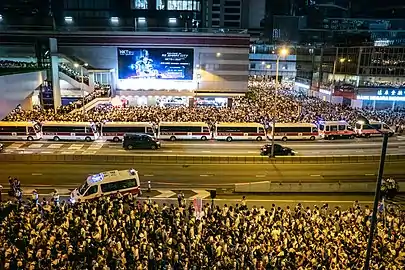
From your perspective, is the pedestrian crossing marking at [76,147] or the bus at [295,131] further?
the bus at [295,131]

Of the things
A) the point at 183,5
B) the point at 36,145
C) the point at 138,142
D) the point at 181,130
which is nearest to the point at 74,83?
the point at 36,145

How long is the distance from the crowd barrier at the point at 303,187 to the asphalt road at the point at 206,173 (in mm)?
1841

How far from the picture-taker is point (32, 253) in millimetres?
13961

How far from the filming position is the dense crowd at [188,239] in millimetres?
13961

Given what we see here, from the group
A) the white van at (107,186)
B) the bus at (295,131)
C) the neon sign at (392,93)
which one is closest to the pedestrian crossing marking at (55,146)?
the white van at (107,186)

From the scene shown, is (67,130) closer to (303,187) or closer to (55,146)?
(55,146)

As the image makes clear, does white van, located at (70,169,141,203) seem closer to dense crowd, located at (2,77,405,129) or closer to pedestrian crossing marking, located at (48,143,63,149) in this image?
pedestrian crossing marking, located at (48,143,63,149)

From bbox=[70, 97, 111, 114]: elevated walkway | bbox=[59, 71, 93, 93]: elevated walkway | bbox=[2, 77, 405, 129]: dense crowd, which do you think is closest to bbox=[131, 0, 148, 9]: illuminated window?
bbox=[59, 71, 93, 93]: elevated walkway

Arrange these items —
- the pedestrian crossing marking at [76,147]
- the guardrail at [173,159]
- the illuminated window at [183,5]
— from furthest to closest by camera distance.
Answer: the illuminated window at [183,5] < the pedestrian crossing marking at [76,147] < the guardrail at [173,159]

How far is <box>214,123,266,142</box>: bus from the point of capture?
126 ft

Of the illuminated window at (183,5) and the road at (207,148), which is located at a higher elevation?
the illuminated window at (183,5)

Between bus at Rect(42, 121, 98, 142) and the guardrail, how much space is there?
6.67 metres

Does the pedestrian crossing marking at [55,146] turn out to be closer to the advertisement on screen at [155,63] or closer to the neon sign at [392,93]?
the advertisement on screen at [155,63]

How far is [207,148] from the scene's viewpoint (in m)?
35.7
